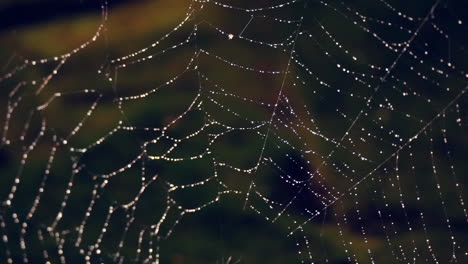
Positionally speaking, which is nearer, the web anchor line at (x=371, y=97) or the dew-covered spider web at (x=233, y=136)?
the web anchor line at (x=371, y=97)

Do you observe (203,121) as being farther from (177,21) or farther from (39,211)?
(39,211)

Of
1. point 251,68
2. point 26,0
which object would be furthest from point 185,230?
point 26,0

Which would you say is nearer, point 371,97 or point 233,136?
point 371,97

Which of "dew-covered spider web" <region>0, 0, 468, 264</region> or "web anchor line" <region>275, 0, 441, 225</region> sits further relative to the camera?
"dew-covered spider web" <region>0, 0, 468, 264</region>

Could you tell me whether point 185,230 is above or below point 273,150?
below

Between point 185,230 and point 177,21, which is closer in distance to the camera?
point 177,21

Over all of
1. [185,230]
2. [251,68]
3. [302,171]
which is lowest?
[185,230]

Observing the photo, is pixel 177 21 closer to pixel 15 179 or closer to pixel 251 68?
pixel 251 68
